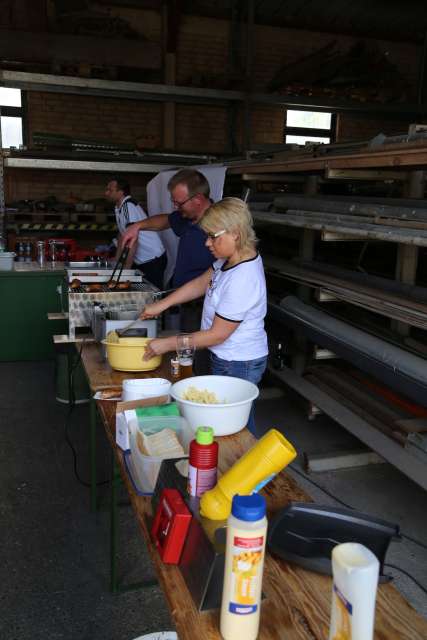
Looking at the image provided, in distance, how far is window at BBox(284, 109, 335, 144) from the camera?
9.09 m

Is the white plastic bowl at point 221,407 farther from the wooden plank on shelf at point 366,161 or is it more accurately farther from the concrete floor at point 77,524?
the wooden plank on shelf at point 366,161

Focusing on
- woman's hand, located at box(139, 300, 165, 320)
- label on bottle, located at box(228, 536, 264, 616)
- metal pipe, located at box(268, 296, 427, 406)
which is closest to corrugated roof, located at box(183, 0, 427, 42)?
metal pipe, located at box(268, 296, 427, 406)

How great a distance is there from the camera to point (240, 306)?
2.46 meters

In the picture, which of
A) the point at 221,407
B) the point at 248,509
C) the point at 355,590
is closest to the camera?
the point at 355,590

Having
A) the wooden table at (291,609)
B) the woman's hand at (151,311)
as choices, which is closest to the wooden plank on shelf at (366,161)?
the woman's hand at (151,311)

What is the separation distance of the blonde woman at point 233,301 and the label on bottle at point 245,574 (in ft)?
4.14

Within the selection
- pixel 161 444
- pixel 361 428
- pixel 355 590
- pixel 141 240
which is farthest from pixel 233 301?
pixel 141 240

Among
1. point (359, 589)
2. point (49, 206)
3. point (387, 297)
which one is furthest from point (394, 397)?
point (49, 206)

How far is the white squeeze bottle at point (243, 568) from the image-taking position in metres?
1.06

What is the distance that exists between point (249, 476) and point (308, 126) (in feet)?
28.5

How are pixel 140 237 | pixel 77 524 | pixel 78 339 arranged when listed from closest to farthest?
pixel 77 524 < pixel 78 339 < pixel 140 237

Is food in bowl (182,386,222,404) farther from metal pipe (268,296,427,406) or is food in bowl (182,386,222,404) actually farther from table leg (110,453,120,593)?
metal pipe (268,296,427,406)

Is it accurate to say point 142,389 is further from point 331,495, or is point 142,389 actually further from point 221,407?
point 331,495

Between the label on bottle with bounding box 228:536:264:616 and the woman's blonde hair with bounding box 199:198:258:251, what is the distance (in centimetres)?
157
